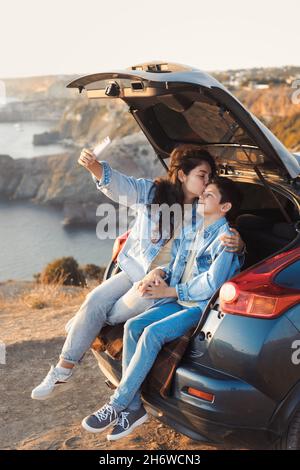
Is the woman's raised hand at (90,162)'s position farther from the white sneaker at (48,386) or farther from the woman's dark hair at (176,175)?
the white sneaker at (48,386)

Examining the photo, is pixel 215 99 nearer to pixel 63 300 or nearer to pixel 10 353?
pixel 10 353

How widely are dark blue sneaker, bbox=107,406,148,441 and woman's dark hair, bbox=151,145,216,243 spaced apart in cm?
109

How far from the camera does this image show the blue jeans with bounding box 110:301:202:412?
3211 mm

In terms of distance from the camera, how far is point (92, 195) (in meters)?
71.6

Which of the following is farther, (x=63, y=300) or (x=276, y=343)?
(x=63, y=300)

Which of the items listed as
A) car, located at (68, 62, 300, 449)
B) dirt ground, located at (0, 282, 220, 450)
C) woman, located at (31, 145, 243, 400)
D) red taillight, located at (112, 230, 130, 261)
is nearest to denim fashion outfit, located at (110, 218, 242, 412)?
car, located at (68, 62, 300, 449)

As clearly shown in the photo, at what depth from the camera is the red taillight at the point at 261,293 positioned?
289 cm

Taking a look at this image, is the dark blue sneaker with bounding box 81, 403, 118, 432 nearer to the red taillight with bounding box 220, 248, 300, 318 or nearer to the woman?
the woman

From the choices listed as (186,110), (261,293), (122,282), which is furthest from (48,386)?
(186,110)

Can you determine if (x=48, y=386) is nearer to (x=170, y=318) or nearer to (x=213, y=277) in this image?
(x=170, y=318)

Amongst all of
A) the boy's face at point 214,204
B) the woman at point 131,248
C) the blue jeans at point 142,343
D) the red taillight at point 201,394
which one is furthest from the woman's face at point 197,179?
the red taillight at point 201,394

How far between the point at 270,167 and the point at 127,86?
948mm

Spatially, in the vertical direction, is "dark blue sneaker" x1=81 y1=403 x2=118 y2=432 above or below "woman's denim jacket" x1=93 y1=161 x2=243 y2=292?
below
